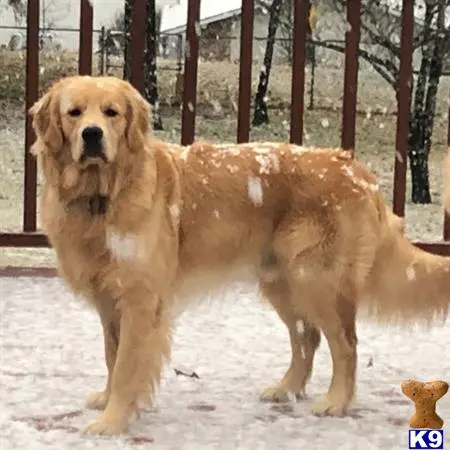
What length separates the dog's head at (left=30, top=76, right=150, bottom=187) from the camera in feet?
9.56

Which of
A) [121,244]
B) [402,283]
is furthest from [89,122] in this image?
[402,283]

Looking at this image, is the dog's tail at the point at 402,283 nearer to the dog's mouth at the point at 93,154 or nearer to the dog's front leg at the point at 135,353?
the dog's front leg at the point at 135,353

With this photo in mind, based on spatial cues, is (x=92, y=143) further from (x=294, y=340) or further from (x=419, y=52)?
(x=419, y=52)

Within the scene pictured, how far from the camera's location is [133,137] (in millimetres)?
3002

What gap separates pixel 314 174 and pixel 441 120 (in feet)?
19.8

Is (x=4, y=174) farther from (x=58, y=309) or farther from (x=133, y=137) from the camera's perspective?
(x=133, y=137)

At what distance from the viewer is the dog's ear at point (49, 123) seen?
2957mm

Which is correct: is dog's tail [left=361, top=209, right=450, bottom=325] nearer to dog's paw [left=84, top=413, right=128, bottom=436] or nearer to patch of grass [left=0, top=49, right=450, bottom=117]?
dog's paw [left=84, top=413, right=128, bottom=436]

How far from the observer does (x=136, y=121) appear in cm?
299

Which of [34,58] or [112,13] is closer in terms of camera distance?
[34,58]

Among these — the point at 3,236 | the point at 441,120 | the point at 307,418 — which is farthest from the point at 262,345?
the point at 441,120

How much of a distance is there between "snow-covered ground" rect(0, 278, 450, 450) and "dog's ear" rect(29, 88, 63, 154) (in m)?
0.82

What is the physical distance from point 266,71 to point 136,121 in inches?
227

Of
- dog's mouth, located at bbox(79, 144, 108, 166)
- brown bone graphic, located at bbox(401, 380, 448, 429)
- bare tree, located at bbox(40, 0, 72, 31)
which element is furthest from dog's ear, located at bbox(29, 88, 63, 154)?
bare tree, located at bbox(40, 0, 72, 31)
